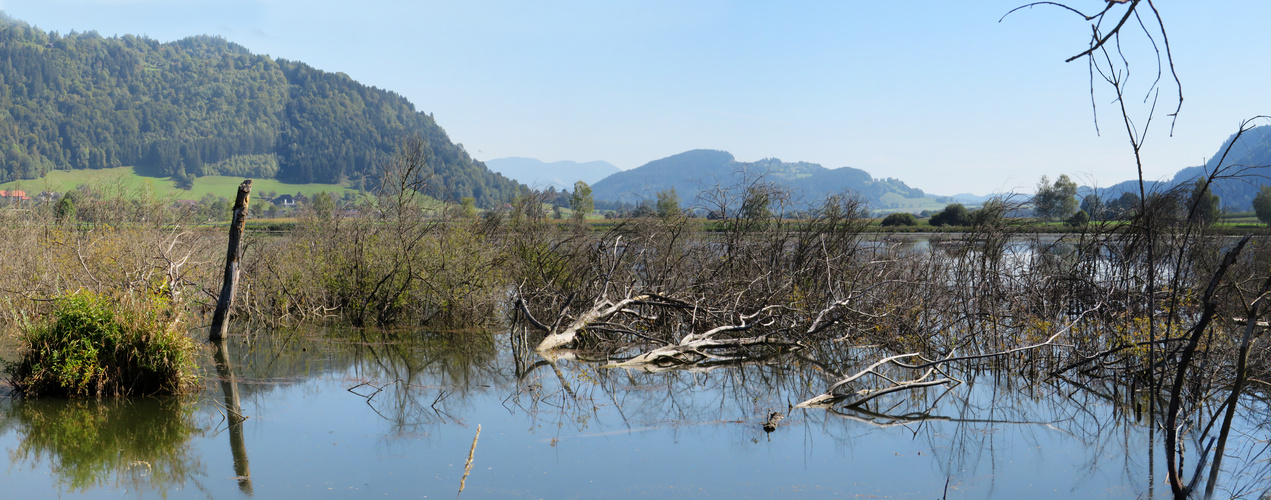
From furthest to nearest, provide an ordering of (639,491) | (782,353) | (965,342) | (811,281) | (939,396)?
(811,281) → (782,353) → (965,342) → (939,396) → (639,491)

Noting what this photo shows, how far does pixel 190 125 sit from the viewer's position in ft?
577

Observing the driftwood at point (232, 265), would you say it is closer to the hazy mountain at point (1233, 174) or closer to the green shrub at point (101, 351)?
the green shrub at point (101, 351)

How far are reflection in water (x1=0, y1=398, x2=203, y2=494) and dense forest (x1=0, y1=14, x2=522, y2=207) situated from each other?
122316 millimetres

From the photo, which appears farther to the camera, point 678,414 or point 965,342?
point 965,342

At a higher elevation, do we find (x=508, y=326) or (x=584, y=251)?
(x=584, y=251)

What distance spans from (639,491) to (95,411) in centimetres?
586

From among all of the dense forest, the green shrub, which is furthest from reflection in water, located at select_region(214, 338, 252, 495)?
the dense forest

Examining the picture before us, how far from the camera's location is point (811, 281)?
1405 centimetres

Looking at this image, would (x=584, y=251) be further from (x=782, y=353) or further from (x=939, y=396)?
(x=939, y=396)

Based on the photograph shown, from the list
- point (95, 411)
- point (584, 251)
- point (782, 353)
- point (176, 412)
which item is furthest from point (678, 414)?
point (584, 251)

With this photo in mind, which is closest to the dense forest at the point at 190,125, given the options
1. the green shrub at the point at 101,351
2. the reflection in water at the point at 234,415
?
the reflection in water at the point at 234,415

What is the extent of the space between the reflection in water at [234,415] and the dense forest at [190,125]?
119 m

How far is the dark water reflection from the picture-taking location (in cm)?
645

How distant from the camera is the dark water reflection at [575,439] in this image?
6.45 meters
